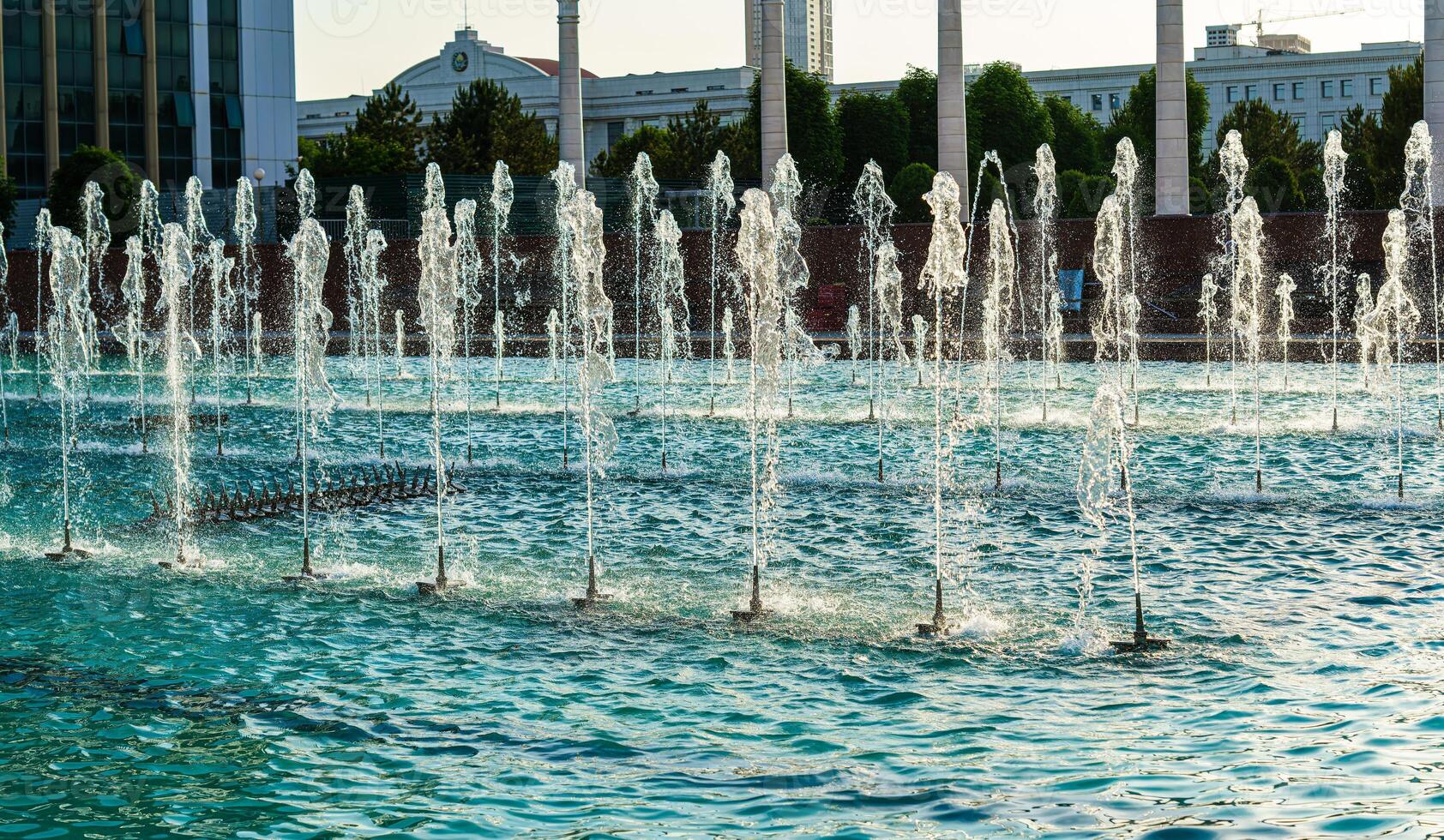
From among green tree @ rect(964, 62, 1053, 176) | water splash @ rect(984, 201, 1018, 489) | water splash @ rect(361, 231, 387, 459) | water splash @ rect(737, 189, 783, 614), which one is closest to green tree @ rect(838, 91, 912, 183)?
green tree @ rect(964, 62, 1053, 176)

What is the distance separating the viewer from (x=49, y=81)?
2034 inches

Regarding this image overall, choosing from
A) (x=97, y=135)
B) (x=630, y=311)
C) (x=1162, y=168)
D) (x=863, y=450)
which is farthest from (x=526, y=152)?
(x=863, y=450)

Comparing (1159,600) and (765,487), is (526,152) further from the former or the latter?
(1159,600)

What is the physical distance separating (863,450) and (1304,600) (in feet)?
23.4

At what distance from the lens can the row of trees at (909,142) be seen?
4578cm

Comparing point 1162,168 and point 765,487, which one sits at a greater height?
point 1162,168

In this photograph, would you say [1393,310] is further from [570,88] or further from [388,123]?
[388,123]

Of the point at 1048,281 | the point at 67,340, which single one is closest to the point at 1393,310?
the point at 1048,281

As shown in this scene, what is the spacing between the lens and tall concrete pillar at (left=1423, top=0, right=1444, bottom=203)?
98.2 feet

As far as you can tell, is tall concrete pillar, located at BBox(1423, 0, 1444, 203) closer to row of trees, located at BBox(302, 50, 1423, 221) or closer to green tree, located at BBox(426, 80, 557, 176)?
row of trees, located at BBox(302, 50, 1423, 221)

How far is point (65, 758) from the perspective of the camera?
7.07 meters

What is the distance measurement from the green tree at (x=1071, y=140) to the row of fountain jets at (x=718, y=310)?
23454 mm

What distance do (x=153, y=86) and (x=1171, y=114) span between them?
35.5m

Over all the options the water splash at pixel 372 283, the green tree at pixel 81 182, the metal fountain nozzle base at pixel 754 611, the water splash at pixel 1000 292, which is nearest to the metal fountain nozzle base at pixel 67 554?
the metal fountain nozzle base at pixel 754 611
